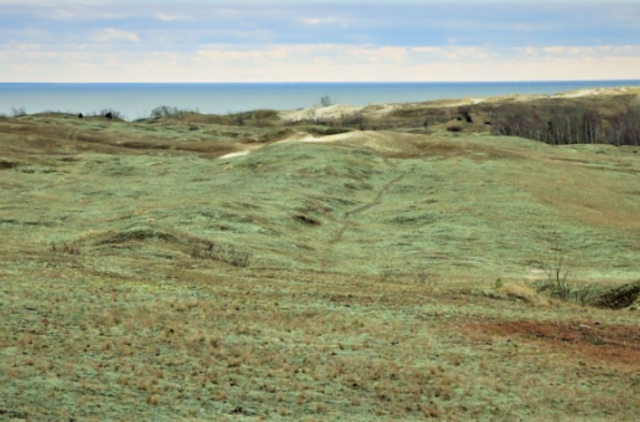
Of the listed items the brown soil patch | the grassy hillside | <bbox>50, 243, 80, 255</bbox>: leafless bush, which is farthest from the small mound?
the brown soil patch

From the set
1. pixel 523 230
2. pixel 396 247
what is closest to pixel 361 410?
pixel 396 247

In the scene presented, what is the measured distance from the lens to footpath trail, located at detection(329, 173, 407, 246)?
45.6 m

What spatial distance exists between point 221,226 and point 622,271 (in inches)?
723

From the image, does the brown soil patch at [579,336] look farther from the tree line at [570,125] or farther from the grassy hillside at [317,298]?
the tree line at [570,125]

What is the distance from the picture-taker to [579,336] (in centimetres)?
2209

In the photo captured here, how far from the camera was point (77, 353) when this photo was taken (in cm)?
1828

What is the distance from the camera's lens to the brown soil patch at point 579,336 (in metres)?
20.4

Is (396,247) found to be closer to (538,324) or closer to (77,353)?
(538,324)

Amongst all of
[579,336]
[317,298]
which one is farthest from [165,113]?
[579,336]

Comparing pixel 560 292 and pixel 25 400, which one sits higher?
pixel 25 400

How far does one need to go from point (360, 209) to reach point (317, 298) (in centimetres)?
3060

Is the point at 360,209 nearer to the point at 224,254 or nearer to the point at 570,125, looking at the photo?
the point at 224,254

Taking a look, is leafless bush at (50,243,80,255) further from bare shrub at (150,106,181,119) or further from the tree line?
bare shrub at (150,106,181,119)

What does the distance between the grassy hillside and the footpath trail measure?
0.80 ft
